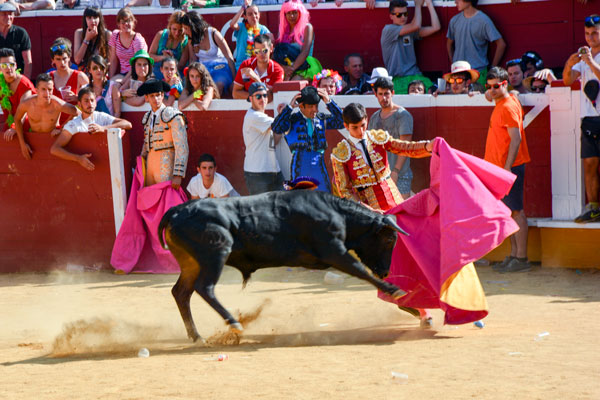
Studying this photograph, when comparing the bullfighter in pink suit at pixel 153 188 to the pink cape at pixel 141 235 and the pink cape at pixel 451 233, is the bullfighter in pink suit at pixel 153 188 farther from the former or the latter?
the pink cape at pixel 451 233

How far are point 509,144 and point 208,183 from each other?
2.63 metres

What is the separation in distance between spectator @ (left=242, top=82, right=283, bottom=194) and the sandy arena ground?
915mm

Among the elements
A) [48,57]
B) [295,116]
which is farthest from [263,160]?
[48,57]

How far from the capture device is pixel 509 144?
750 centimetres

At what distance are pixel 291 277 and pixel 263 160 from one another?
104 centimetres

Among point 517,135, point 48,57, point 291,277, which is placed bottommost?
point 291,277

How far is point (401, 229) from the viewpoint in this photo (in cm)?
573

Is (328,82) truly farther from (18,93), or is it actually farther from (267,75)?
(18,93)

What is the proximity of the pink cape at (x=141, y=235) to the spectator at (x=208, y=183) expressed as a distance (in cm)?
18

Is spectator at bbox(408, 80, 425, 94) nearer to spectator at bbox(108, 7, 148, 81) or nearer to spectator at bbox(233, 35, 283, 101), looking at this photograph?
spectator at bbox(233, 35, 283, 101)

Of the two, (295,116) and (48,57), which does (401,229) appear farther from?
(48,57)

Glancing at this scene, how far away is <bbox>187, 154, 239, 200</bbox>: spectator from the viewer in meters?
8.38

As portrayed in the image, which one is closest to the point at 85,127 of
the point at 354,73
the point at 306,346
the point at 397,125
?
the point at 354,73

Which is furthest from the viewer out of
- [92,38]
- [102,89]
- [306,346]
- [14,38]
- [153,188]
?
[14,38]
